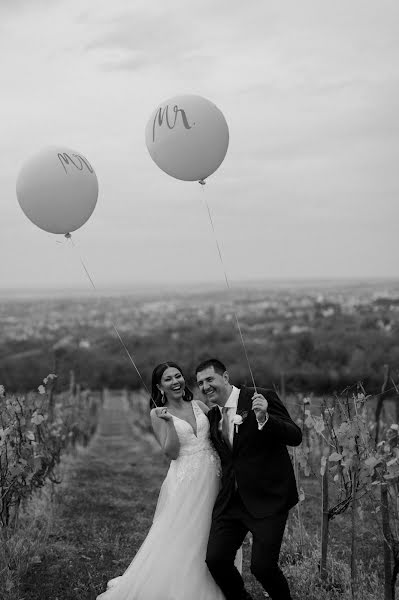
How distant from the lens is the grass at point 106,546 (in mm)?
4391

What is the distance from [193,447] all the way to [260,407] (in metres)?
0.79

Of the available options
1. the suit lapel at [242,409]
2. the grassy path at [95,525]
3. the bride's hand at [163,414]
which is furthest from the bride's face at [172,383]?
the grassy path at [95,525]

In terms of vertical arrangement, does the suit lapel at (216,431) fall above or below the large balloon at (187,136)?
below

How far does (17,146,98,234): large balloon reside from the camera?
16.9 feet

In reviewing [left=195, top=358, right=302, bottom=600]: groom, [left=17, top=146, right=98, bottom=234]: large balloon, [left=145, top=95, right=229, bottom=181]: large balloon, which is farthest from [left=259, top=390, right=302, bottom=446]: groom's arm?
[left=17, top=146, right=98, bottom=234]: large balloon

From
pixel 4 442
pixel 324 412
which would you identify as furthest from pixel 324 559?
pixel 4 442

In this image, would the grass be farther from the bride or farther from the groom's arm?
the groom's arm

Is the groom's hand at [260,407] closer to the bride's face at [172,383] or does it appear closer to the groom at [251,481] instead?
the groom at [251,481]

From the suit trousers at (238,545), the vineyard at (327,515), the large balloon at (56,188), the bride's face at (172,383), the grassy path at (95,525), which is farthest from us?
the large balloon at (56,188)

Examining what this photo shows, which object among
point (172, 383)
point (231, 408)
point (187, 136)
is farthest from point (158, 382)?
point (187, 136)

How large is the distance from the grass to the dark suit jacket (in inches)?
39.2

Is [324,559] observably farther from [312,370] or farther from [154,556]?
[312,370]

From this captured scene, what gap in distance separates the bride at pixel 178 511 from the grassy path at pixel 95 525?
0.66m

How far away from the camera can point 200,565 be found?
377cm
